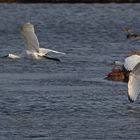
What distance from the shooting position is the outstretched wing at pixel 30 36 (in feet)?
68.0

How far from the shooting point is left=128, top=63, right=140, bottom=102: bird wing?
61.2 feet

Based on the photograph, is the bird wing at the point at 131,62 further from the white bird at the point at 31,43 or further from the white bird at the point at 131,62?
the white bird at the point at 31,43

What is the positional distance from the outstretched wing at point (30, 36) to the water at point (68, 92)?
741mm

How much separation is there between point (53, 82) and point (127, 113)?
154 inches

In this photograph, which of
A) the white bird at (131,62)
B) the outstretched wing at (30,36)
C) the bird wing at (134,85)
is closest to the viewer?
the bird wing at (134,85)

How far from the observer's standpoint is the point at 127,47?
30375mm

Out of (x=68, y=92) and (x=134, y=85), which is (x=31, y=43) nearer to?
(x=68, y=92)

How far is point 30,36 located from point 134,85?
9.18 ft

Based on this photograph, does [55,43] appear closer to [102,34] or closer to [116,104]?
[102,34]

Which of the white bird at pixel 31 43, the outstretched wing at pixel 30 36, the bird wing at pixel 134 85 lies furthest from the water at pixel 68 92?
the outstretched wing at pixel 30 36

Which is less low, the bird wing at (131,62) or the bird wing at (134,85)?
the bird wing at (134,85)

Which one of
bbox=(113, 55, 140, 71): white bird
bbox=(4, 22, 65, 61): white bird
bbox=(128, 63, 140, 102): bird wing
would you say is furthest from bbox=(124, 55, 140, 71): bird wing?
bbox=(128, 63, 140, 102): bird wing

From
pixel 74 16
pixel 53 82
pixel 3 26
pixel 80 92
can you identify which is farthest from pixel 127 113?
pixel 74 16

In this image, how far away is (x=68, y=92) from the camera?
2069 centimetres
